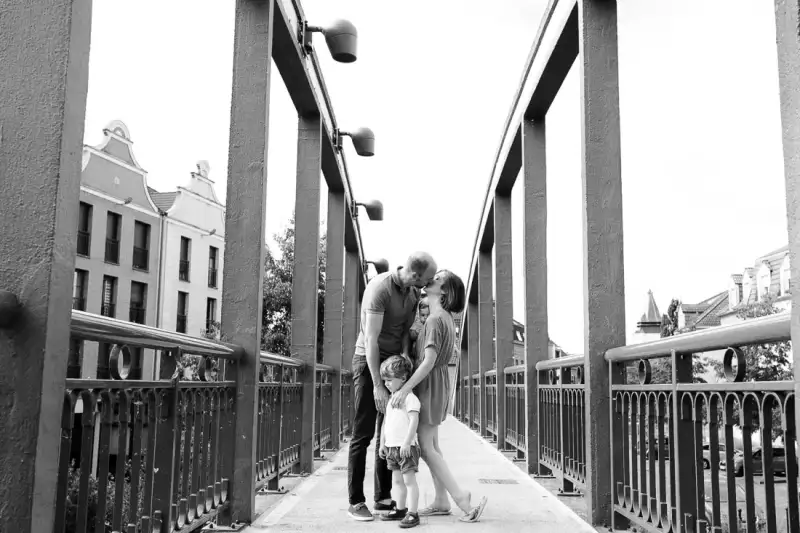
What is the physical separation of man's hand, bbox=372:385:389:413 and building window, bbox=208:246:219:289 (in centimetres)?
2505

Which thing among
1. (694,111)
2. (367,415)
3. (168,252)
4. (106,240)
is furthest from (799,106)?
(168,252)

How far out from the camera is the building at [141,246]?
22531 millimetres

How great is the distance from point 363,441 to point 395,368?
62cm

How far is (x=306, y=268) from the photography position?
714 centimetres

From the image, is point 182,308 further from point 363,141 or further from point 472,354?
point 363,141

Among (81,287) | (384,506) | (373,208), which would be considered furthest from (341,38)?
(81,287)

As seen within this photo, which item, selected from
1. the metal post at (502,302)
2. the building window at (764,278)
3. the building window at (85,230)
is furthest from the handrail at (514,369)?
the building window at (764,278)

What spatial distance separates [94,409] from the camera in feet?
7.30

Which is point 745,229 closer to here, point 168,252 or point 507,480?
point 168,252

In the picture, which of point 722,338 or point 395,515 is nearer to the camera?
point 722,338

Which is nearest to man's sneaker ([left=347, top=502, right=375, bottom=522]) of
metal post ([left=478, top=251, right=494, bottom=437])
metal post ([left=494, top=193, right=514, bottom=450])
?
metal post ([left=494, top=193, right=514, bottom=450])

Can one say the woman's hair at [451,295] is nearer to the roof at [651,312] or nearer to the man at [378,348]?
the man at [378,348]

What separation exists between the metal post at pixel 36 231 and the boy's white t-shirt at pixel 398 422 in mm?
2394

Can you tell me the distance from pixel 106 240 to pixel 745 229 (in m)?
42.2
